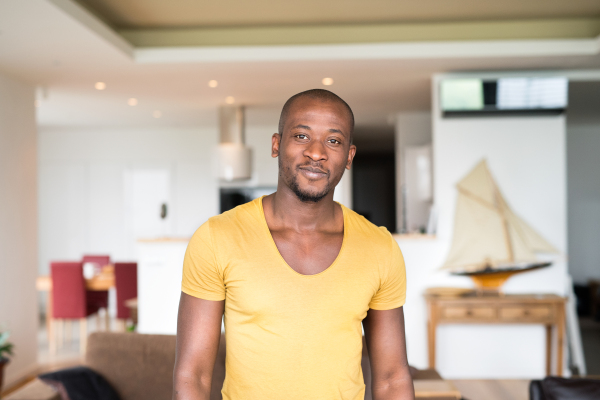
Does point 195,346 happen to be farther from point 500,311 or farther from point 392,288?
point 500,311

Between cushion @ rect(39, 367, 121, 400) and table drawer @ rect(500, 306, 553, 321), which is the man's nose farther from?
table drawer @ rect(500, 306, 553, 321)

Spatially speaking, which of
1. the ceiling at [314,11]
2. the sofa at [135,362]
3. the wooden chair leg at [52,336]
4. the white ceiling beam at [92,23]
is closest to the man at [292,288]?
the sofa at [135,362]

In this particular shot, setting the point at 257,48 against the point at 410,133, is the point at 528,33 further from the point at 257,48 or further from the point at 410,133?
the point at 410,133

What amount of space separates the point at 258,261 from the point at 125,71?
3.61 m

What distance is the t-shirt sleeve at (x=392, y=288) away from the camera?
120 centimetres

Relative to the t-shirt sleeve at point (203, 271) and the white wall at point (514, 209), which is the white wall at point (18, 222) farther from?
the t-shirt sleeve at point (203, 271)

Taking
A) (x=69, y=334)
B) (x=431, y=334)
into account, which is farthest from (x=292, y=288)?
(x=69, y=334)

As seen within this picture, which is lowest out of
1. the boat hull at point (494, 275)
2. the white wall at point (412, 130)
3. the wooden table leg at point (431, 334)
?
the wooden table leg at point (431, 334)

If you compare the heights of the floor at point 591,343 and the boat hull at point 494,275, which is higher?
the boat hull at point 494,275

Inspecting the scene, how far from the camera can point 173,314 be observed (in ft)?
14.8

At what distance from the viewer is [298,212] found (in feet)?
3.90

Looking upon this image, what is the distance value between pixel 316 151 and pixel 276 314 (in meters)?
0.34

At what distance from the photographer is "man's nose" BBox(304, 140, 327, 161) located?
3.63 ft

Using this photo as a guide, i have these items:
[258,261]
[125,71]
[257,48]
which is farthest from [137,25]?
[258,261]
